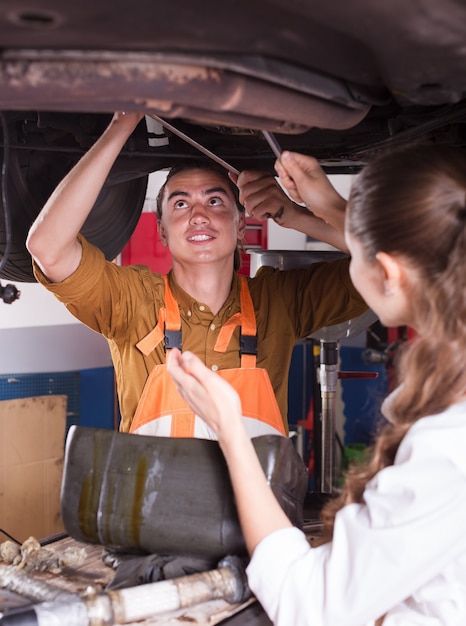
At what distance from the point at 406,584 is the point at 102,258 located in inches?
36.1

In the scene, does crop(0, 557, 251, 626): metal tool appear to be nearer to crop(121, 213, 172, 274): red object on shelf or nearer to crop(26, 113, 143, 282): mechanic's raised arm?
crop(26, 113, 143, 282): mechanic's raised arm

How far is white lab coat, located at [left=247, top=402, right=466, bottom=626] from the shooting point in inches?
30.4

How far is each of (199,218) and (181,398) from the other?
41 centimetres

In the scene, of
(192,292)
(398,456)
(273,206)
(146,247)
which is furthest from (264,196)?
(146,247)

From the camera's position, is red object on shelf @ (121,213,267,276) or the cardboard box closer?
the cardboard box

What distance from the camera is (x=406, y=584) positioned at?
784 millimetres

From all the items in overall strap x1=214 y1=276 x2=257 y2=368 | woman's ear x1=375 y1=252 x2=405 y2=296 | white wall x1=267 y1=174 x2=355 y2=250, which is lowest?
overall strap x1=214 y1=276 x2=257 y2=368

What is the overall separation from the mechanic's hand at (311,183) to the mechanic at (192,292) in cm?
14

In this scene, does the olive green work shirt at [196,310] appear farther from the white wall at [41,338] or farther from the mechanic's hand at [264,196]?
the white wall at [41,338]

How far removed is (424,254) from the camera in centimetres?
85

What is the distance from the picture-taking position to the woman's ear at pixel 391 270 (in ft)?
2.83

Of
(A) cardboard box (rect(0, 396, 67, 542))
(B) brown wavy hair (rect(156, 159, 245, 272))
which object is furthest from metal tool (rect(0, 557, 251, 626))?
(A) cardboard box (rect(0, 396, 67, 542))

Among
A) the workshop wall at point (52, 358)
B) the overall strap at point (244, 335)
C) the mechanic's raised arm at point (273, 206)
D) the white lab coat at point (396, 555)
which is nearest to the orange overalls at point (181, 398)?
the overall strap at point (244, 335)

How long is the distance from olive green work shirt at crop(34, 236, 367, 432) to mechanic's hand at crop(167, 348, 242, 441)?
496mm
